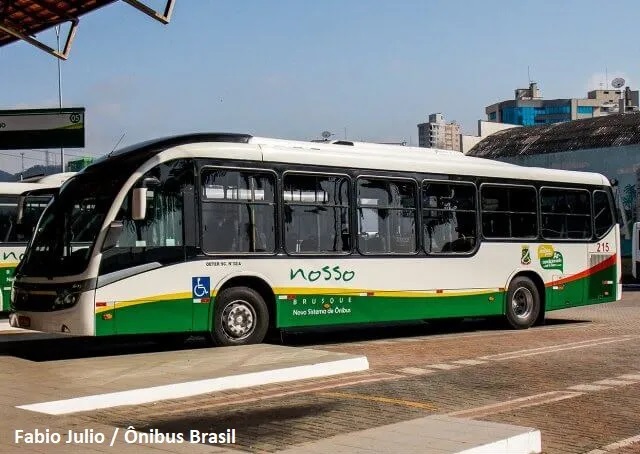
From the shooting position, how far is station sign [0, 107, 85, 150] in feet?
117

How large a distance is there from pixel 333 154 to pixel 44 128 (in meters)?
23.8

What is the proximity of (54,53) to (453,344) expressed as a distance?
29.8ft

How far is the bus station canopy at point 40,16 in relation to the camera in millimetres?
15547

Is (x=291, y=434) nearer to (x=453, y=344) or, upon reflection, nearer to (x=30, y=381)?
(x=30, y=381)

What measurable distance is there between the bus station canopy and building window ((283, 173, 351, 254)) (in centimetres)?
452

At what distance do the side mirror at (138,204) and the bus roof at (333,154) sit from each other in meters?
0.67

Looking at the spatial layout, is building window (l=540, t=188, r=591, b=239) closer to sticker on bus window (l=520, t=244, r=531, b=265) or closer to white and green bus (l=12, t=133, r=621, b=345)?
white and green bus (l=12, t=133, r=621, b=345)

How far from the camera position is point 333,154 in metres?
15.2

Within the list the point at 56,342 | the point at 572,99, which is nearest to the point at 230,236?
the point at 56,342

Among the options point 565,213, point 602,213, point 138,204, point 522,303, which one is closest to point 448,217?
point 522,303

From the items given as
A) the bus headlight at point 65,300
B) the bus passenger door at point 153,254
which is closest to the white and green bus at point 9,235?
the bus passenger door at point 153,254

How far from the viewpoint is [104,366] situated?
1154 cm

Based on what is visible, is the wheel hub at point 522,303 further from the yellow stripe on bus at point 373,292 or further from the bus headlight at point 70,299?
the bus headlight at point 70,299

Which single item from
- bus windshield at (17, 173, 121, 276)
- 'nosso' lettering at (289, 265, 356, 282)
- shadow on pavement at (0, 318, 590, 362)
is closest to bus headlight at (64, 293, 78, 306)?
bus windshield at (17, 173, 121, 276)
